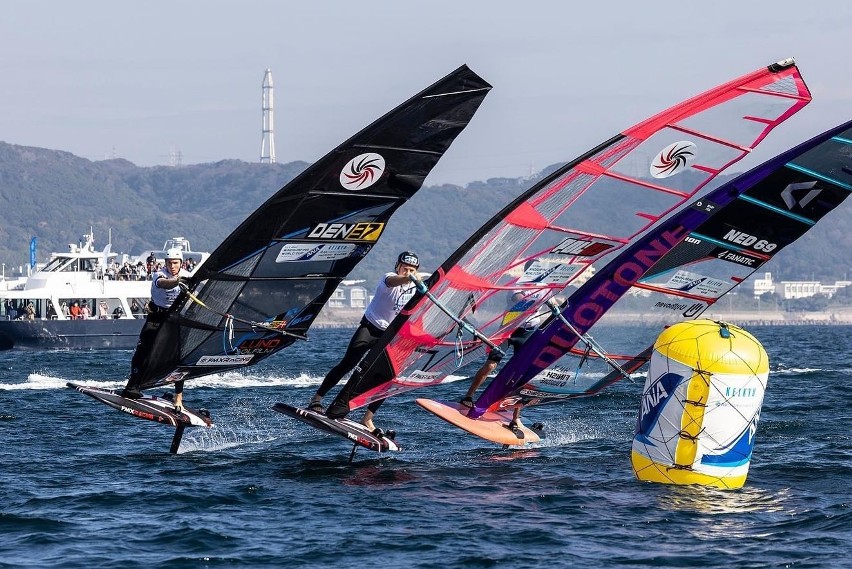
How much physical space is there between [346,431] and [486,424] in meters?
2.36

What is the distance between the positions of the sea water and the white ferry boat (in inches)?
1260

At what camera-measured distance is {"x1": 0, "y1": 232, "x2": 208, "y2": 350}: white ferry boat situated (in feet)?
164

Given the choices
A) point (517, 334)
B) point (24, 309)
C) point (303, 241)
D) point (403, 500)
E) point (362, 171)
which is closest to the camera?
point (403, 500)

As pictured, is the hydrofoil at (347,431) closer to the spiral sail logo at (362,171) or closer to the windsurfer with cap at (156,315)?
the windsurfer with cap at (156,315)

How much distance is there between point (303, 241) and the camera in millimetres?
14172

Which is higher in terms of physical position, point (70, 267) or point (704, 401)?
point (70, 267)

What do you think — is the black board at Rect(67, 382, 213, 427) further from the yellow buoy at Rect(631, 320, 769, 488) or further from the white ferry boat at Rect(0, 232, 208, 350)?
the white ferry boat at Rect(0, 232, 208, 350)

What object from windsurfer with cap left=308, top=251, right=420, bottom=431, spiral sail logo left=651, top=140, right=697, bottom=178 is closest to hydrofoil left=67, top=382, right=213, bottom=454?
windsurfer with cap left=308, top=251, right=420, bottom=431

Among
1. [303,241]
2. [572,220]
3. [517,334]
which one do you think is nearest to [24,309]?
[517,334]

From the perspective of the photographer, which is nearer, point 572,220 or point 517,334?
point 572,220

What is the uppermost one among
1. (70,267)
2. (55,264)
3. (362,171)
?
(362,171)

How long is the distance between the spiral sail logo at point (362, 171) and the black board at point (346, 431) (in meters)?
2.49

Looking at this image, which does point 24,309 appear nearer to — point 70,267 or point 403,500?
point 70,267

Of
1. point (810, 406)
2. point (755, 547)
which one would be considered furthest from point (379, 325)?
point (810, 406)
